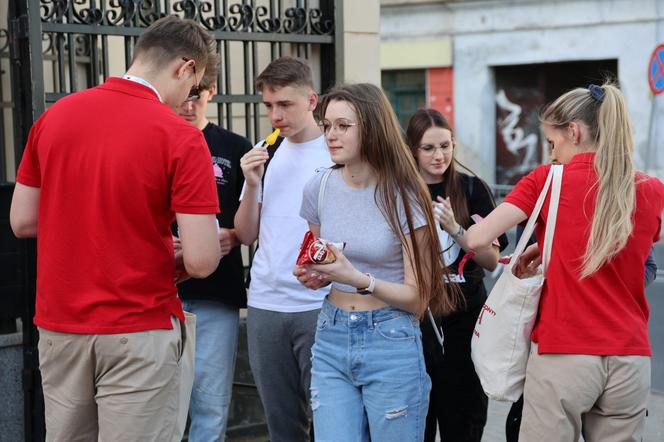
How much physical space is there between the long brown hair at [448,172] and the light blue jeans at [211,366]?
1.05m

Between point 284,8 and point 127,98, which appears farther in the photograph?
point 284,8

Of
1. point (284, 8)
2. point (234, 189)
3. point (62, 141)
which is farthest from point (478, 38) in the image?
point (62, 141)

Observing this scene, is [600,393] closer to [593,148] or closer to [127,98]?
[593,148]

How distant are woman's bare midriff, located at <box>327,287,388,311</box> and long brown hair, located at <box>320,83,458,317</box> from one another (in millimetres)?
156

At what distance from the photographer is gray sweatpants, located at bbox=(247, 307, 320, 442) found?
4.13m

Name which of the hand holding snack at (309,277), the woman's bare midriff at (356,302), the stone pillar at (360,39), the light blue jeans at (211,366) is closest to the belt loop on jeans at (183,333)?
the hand holding snack at (309,277)

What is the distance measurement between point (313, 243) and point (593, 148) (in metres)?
1.00

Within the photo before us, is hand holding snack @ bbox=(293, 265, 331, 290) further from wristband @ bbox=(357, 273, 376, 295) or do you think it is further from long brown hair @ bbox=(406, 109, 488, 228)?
long brown hair @ bbox=(406, 109, 488, 228)

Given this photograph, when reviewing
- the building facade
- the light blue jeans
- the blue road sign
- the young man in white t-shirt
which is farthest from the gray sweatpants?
the building facade

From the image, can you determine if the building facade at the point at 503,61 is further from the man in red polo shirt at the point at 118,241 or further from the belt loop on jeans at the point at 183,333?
the man in red polo shirt at the point at 118,241

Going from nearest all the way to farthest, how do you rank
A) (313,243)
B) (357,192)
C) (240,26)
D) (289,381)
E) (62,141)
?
1. (62,141)
2. (313,243)
3. (357,192)
4. (289,381)
5. (240,26)

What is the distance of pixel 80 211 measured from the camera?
9.98 feet

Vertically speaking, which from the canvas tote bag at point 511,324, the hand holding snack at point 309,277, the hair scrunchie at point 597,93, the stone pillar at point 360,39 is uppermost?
the stone pillar at point 360,39

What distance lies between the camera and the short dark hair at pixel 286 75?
4176 millimetres
